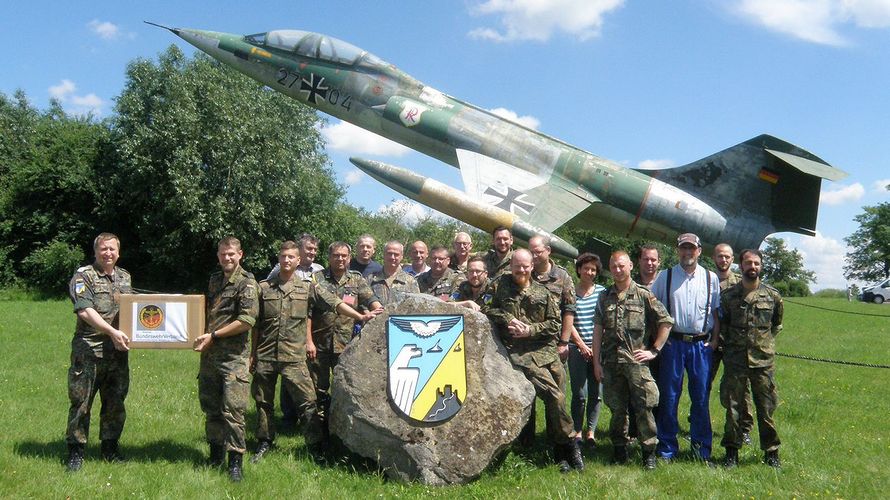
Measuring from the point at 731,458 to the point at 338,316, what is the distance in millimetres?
4252

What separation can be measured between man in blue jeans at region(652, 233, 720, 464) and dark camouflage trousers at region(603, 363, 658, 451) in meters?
0.45

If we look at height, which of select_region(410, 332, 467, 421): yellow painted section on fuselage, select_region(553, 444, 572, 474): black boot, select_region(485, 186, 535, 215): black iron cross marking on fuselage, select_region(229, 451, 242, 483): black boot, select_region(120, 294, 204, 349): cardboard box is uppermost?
select_region(485, 186, 535, 215): black iron cross marking on fuselage

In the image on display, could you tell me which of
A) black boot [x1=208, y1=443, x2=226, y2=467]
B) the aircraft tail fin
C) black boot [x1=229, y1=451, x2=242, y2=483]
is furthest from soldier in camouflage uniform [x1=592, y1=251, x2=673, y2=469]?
the aircraft tail fin

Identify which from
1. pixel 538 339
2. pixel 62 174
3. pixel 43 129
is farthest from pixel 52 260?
pixel 538 339

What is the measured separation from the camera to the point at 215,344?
5.29m

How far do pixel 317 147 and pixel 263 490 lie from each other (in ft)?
91.4

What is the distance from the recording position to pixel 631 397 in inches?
225

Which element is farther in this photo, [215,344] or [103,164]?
[103,164]

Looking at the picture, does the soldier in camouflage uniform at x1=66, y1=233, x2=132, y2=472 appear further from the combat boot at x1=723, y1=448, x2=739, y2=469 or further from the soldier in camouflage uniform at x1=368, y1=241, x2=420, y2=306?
the combat boot at x1=723, y1=448, x2=739, y2=469

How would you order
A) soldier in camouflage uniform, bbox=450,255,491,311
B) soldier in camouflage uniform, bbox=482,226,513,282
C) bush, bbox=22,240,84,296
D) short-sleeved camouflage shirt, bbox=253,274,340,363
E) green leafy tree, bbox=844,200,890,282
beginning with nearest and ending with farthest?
short-sleeved camouflage shirt, bbox=253,274,340,363 < soldier in camouflage uniform, bbox=450,255,491,311 < soldier in camouflage uniform, bbox=482,226,513,282 < bush, bbox=22,240,84,296 < green leafy tree, bbox=844,200,890,282

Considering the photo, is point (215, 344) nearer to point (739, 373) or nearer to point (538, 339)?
point (538, 339)

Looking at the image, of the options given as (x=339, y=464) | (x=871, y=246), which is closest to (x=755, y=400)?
(x=339, y=464)

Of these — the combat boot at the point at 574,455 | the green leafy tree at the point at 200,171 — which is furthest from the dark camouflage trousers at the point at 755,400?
the green leafy tree at the point at 200,171

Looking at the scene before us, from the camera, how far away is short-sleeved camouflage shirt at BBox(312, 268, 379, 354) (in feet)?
20.8
